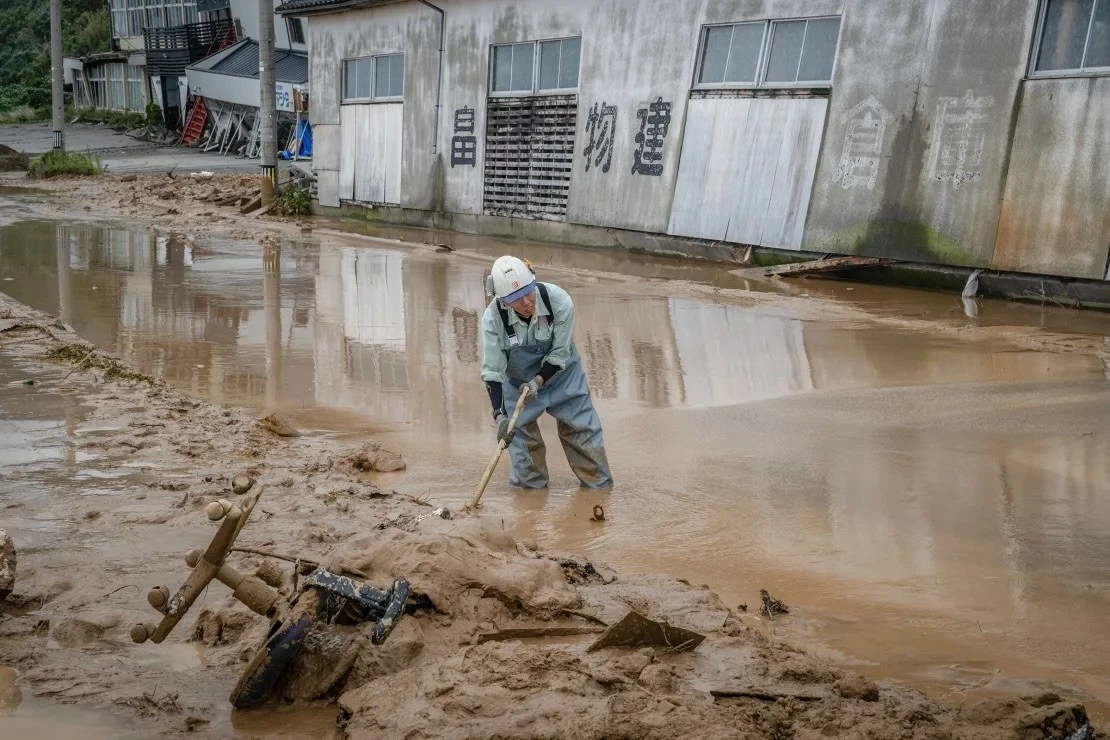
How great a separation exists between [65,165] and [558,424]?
2817 cm

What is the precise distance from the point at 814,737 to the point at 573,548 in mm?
2244

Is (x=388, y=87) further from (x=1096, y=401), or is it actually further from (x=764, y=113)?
(x=1096, y=401)

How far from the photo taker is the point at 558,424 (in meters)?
6.34

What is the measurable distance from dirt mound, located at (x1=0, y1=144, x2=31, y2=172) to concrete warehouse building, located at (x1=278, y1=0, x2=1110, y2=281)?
1586 cm

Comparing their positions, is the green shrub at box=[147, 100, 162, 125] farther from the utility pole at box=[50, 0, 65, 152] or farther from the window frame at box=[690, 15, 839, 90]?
the window frame at box=[690, 15, 839, 90]

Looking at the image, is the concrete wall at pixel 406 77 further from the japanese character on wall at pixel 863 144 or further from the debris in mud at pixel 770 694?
the debris in mud at pixel 770 694

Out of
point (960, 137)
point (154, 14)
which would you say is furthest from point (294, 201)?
point (154, 14)

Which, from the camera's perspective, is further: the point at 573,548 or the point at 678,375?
the point at 678,375

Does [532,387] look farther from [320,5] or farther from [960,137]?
[320,5]

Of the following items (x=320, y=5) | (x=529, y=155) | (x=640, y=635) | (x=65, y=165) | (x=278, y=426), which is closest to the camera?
(x=640, y=635)

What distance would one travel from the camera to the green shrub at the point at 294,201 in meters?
23.2

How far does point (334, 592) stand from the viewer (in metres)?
3.86

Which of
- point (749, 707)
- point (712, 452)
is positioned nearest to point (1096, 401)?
point (712, 452)

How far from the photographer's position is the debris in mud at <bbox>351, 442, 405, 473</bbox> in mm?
6559
